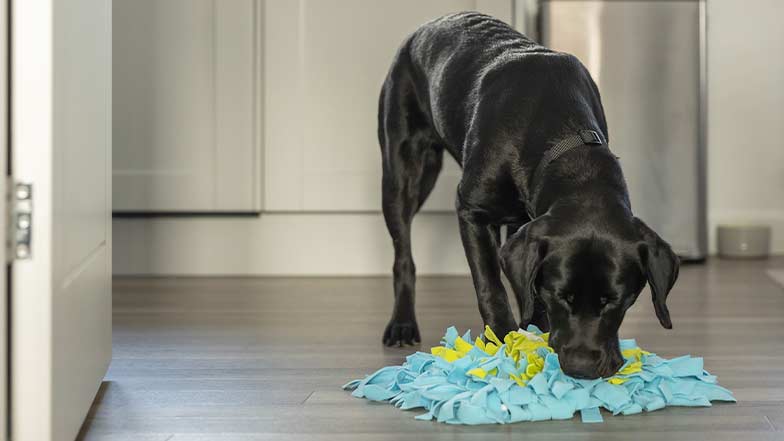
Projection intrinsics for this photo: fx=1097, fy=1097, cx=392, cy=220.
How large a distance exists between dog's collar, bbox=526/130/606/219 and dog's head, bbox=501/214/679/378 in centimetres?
21

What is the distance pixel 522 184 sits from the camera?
7.14 feet

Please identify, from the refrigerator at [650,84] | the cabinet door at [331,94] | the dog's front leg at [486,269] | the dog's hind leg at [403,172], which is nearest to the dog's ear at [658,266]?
the dog's front leg at [486,269]

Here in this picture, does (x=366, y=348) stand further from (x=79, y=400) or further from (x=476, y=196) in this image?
(x=79, y=400)

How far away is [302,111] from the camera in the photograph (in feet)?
13.1

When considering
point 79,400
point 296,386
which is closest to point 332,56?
point 296,386

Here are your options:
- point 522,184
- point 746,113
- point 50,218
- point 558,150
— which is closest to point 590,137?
point 558,150

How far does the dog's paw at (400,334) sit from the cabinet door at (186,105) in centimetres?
140

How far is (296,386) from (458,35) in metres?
0.98

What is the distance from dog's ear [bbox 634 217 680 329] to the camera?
6.11 ft

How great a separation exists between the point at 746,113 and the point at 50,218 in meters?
3.76

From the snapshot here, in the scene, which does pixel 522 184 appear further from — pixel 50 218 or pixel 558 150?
pixel 50 218

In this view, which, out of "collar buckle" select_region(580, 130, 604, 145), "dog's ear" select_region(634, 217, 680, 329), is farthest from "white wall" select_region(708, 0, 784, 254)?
"dog's ear" select_region(634, 217, 680, 329)

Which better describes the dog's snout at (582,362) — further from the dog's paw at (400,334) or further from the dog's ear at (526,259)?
the dog's paw at (400,334)

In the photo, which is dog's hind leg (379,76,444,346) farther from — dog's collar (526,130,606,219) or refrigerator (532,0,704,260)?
refrigerator (532,0,704,260)
